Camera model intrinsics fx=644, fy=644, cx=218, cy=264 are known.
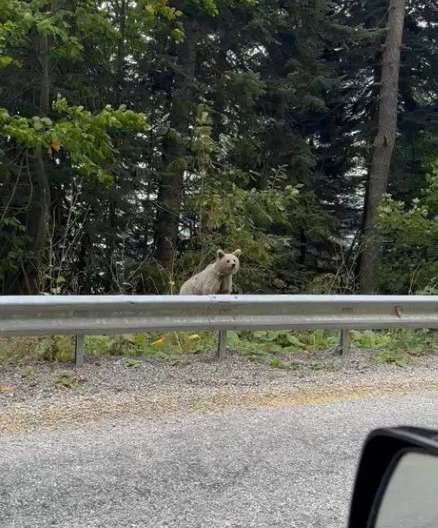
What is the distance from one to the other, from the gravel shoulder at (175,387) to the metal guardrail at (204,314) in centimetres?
36

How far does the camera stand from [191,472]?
3850 millimetres

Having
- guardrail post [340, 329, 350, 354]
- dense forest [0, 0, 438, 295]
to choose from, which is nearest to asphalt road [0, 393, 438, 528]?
guardrail post [340, 329, 350, 354]

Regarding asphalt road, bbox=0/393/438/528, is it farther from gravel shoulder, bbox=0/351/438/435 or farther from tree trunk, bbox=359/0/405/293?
tree trunk, bbox=359/0/405/293

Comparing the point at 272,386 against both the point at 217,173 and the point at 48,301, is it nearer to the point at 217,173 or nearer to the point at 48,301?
the point at 48,301

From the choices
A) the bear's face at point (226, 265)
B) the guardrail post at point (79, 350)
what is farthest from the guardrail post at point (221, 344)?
the bear's face at point (226, 265)

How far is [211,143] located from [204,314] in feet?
26.5

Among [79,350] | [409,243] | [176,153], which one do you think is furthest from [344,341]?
[176,153]

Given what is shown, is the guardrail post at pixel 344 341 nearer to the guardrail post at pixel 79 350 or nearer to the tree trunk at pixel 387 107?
the guardrail post at pixel 79 350

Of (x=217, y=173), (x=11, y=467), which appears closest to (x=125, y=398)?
(x=11, y=467)

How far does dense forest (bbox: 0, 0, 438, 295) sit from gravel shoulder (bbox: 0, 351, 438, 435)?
101 inches

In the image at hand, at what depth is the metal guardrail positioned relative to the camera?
5625 millimetres

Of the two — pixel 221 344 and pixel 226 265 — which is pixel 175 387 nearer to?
pixel 221 344

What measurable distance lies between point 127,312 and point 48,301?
2.59 ft

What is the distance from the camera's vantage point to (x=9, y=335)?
5523 mm
